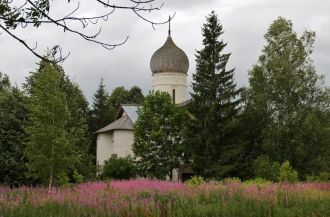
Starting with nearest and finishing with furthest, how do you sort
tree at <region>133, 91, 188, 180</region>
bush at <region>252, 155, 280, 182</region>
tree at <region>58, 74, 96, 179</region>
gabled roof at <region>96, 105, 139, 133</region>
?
1. bush at <region>252, 155, 280, 182</region>
2. tree at <region>58, 74, 96, 179</region>
3. tree at <region>133, 91, 188, 180</region>
4. gabled roof at <region>96, 105, 139, 133</region>

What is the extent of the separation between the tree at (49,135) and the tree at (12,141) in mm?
4926

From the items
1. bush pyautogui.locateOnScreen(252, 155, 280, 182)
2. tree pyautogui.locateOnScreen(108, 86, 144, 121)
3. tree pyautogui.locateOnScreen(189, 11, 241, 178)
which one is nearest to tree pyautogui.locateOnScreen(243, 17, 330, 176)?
tree pyautogui.locateOnScreen(189, 11, 241, 178)

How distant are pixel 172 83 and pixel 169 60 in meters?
2.34

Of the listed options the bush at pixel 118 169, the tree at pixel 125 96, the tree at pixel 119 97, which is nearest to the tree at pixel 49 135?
the bush at pixel 118 169

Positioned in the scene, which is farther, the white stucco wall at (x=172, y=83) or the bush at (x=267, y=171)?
the white stucco wall at (x=172, y=83)

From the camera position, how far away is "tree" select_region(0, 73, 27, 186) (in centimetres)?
3127

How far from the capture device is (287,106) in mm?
42781

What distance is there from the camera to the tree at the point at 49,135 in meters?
24.7

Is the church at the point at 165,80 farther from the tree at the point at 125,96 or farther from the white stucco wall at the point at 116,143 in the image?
the tree at the point at 125,96

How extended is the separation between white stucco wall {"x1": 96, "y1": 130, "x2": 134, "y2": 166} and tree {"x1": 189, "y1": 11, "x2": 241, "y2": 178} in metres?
9.21

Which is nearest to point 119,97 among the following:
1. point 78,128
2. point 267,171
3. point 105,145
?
point 105,145

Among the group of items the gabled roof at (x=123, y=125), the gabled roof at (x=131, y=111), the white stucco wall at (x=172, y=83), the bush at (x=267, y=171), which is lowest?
the bush at (x=267, y=171)

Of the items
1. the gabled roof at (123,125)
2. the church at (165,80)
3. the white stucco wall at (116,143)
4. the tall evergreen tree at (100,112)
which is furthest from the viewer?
the tall evergreen tree at (100,112)

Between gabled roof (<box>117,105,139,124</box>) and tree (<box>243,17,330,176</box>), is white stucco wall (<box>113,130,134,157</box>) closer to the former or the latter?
gabled roof (<box>117,105,139,124</box>)
